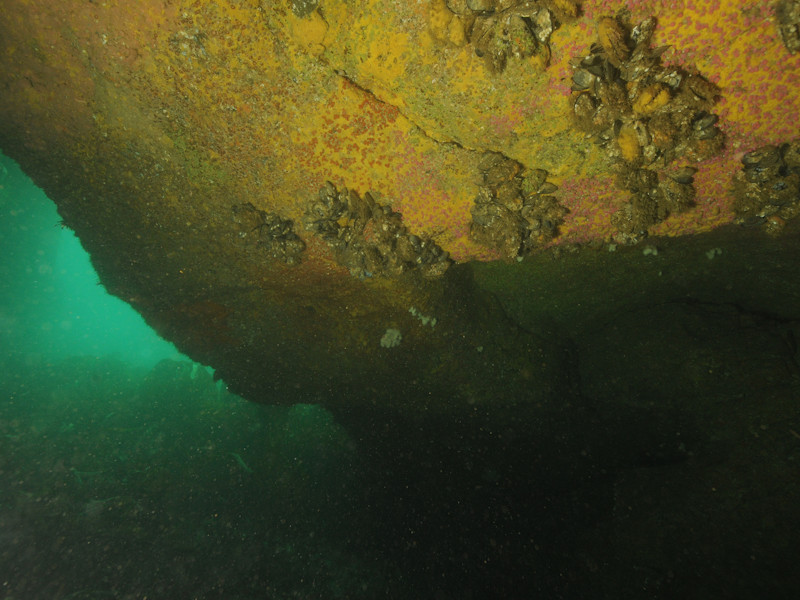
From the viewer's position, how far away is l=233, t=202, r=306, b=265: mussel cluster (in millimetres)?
3253

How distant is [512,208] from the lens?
2936 millimetres

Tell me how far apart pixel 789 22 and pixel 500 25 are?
1493mm

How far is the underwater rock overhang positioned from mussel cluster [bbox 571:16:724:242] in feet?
0.04

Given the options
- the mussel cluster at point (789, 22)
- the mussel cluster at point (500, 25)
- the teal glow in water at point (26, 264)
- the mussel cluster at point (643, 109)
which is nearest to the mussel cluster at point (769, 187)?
the mussel cluster at point (643, 109)

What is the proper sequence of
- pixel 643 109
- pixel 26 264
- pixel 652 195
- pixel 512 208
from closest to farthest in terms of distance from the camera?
pixel 643 109, pixel 652 195, pixel 512 208, pixel 26 264

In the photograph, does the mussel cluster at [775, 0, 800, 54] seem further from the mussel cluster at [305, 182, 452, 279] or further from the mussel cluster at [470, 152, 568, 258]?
the mussel cluster at [305, 182, 452, 279]

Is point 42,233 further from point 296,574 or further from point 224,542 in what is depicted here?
point 296,574

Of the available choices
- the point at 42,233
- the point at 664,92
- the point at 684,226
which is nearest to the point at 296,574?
the point at 684,226

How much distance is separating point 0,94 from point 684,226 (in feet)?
19.6

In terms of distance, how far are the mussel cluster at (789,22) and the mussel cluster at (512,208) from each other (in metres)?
1.34

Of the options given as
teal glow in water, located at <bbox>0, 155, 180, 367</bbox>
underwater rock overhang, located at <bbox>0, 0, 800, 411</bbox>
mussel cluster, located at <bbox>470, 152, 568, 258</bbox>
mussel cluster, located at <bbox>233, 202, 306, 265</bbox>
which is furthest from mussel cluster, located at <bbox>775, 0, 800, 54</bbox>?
teal glow in water, located at <bbox>0, 155, 180, 367</bbox>

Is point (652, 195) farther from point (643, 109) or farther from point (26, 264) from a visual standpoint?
A: point (26, 264)

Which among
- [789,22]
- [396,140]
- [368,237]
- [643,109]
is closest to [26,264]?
[368,237]

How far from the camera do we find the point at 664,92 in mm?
2129
